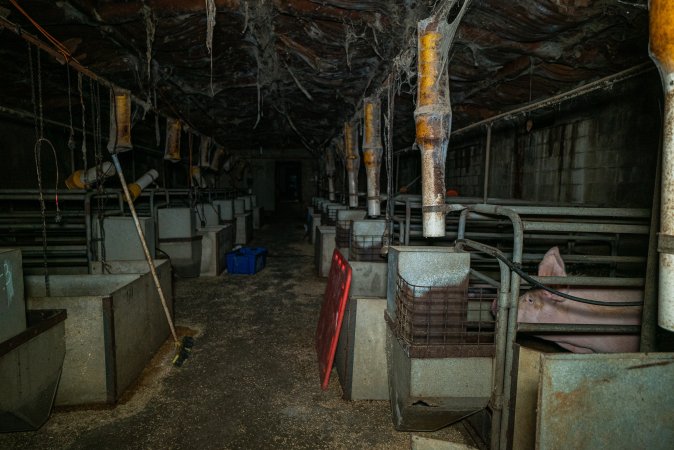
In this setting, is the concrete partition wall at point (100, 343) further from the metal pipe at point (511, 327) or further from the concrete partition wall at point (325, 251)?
the concrete partition wall at point (325, 251)

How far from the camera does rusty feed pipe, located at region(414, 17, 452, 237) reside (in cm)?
338

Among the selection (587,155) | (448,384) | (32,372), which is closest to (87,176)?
(32,372)

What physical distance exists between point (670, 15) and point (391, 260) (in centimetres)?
224

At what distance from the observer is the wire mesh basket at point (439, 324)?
2586 millimetres

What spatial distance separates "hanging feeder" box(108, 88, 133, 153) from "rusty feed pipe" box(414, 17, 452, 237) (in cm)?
466

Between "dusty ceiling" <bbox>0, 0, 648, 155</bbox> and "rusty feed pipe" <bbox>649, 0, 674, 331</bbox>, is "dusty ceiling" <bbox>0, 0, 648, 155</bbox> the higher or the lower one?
the higher one

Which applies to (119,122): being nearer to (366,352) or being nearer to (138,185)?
(138,185)

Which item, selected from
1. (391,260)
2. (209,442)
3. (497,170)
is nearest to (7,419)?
(209,442)

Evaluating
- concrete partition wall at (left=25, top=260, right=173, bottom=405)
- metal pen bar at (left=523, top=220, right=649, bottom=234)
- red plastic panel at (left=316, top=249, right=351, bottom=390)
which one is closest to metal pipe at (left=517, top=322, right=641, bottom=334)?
metal pen bar at (left=523, top=220, right=649, bottom=234)

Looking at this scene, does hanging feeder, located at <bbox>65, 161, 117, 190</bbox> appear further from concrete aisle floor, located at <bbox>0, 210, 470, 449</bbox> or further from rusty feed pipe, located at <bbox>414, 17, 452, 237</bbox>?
rusty feed pipe, located at <bbox>414, 17, 452, 237</bbox>

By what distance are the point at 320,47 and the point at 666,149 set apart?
19.1ft

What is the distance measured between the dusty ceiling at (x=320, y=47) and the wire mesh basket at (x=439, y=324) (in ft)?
11.6

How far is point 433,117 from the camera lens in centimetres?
338

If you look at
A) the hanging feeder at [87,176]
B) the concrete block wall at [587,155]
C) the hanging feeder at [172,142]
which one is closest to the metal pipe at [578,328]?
the concrete block wall at [587,155]
